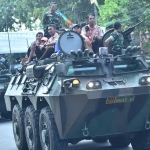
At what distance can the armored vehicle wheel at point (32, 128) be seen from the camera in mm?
10414

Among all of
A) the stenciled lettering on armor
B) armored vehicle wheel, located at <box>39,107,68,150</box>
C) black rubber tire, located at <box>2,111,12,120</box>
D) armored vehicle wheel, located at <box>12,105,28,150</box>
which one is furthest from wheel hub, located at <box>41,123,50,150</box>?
black rubber tire, located at <box>2,111,12,120</box>

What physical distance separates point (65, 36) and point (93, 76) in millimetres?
2239

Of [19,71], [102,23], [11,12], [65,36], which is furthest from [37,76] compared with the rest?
[11,12]

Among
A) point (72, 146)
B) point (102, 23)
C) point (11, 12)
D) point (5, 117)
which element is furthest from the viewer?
point (11, 12)

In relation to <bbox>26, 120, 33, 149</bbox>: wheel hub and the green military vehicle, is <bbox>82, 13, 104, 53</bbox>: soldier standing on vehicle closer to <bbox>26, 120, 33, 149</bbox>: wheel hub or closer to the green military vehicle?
<bbox>26, 120, 33, 149</bbox>: wheel hub

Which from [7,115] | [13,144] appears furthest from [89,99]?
[7,115]

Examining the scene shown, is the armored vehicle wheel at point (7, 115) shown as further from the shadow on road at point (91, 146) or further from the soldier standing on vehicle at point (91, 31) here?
the soldier standing on vehicle at point (91, 31)

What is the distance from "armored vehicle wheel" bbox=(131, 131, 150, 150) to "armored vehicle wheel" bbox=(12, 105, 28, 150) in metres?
2.27

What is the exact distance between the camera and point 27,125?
36.1 feet

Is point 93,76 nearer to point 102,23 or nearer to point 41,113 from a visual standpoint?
point 41,113

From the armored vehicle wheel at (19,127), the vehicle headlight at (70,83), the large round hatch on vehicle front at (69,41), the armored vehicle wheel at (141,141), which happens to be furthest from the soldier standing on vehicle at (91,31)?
the vehicle headlight at (70,83)

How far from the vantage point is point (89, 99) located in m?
8.95

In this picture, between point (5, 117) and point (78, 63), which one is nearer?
point (78, 63)

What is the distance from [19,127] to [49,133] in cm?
227
